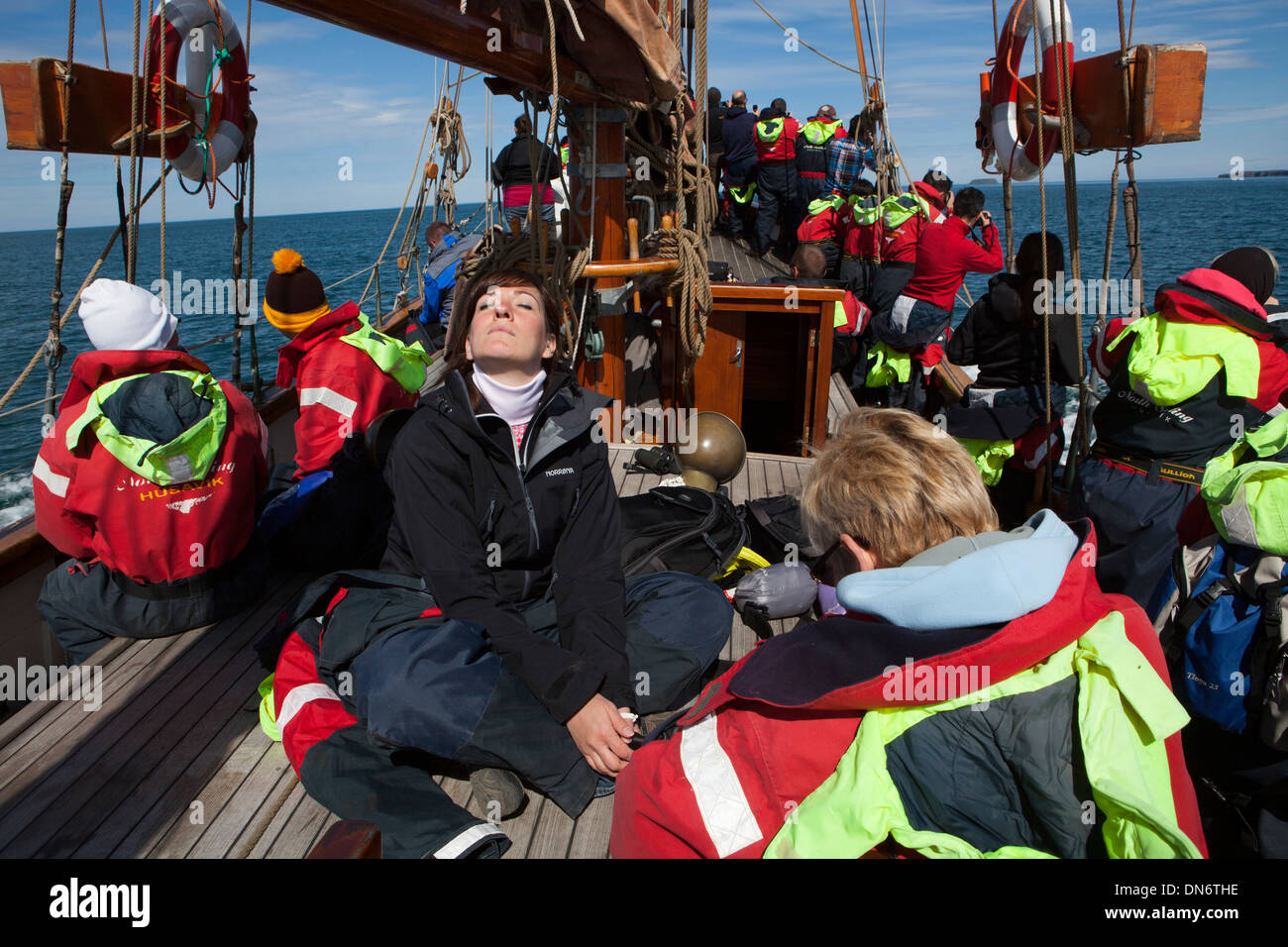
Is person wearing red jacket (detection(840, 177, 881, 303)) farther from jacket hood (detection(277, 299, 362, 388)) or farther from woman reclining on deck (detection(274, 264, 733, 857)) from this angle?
woman reclining on deck (detection(274, 264, 733, 857))

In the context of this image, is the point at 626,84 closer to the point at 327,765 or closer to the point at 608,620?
the point at 608,620

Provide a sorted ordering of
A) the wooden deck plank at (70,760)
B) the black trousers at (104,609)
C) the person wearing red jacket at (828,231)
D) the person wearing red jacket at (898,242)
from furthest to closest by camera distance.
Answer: the person wearing red jacket at (828,231)
the person wearing red jacket at (898,242)
the black trousers at (104,609)
the wooden deck plank at (70,760)

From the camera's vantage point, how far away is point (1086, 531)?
1.24 metres

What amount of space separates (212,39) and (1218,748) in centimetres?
405

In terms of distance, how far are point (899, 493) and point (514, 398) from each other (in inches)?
41.5

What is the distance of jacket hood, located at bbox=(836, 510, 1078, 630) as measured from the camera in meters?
1.01

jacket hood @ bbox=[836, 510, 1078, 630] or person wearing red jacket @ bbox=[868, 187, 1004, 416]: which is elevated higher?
person wearing red jacket @ bbox=[868, 187, 1004, 416]

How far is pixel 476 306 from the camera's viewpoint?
2.00 meters

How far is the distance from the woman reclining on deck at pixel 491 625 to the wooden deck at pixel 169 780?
0.09 metres

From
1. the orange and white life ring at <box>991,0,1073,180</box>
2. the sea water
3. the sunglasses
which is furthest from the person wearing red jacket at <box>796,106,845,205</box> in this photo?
the sunglasses

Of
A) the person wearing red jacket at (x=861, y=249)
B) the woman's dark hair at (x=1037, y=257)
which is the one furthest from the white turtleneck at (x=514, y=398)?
the person wearing red jacket at (x=861, y=249)

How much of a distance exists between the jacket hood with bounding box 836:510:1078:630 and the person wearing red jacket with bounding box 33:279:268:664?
6.14 ft

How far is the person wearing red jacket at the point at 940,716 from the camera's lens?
0.98 meters

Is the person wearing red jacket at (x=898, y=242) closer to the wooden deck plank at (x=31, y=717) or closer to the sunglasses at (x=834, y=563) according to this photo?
the sunglasses at (x=834, y=563)
